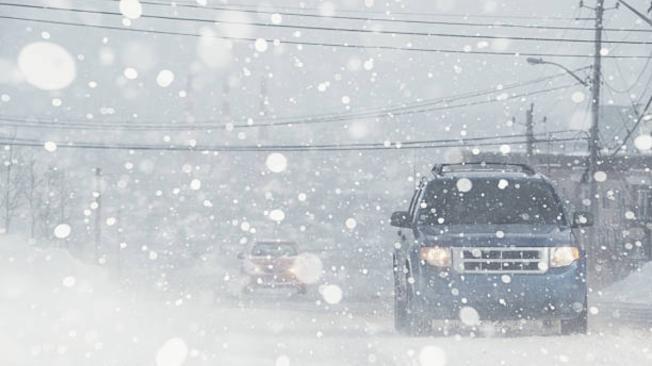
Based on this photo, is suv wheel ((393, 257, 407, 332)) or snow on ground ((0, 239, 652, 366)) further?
suv wheel ((393, 257, 407, 332))

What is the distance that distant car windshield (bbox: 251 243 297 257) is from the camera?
26.1m

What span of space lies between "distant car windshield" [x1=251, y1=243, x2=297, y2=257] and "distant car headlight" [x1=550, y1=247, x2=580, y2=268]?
1579cm

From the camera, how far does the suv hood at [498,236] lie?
10641 millimetres

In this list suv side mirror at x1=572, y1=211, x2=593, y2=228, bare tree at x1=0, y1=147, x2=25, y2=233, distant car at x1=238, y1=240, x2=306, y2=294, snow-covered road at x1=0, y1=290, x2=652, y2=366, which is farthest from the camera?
bare tree at x1=0, y1=147, x2=25, y2=233

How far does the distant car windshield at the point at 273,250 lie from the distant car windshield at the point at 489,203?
14181 mm

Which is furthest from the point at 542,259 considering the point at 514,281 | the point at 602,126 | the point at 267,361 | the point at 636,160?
the point at 602,126

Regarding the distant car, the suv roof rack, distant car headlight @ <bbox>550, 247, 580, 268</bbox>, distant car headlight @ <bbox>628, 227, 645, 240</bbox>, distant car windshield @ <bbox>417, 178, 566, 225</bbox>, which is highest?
the suv roof rack

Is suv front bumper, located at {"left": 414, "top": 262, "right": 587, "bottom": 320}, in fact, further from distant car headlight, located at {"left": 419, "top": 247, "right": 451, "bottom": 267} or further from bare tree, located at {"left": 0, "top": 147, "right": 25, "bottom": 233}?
bare tree, located at {"left": 0, "top": 147, "right": 25, "bottom": 233}

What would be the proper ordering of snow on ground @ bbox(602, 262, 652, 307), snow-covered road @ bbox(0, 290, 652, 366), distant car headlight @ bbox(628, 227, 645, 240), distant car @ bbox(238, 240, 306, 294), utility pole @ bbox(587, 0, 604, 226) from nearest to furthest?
snow-covered road @ bbox(0, 290, 652, 366)
distant car @ bbox(238, 240, 306, 294)
snow on ground @ bbox(602, 262, 652, 307)
utility pole @ bbox(587, 0, 604, 226)
distant car headlight @ bbox(628, 227, 645, 240)

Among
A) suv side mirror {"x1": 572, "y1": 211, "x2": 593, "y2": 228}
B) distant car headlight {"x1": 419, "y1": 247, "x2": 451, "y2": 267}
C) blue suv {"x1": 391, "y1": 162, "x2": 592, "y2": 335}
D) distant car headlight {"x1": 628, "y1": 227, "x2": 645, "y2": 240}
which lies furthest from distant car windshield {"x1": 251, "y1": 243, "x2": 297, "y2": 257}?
Result: distant car headlight {"x1": 628, "y1": 227, "x2": 645, "y2": 240}

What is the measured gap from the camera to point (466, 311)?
1049cm

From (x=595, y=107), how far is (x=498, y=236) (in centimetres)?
2664

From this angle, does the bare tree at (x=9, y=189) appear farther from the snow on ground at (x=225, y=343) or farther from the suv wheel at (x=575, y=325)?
the suv wheel at (x=575, y=325)

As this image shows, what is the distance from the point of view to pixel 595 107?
118ft
